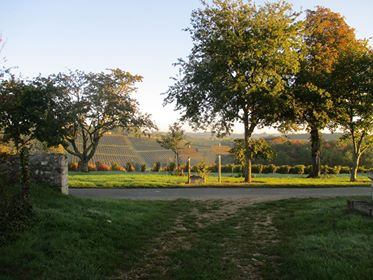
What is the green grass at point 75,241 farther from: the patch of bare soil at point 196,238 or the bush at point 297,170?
the bush at point 297,170

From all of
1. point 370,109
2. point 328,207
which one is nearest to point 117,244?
point 328,207

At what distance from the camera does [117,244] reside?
8.22 m

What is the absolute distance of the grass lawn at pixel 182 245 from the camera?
6.39 m

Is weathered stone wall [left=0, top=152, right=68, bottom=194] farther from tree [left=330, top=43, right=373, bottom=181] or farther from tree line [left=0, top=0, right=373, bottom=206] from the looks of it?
tree [left=330, top=43, right=373, bottom=181]

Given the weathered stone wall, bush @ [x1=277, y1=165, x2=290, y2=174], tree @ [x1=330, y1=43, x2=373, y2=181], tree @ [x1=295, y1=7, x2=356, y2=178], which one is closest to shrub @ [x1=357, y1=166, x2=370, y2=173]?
bush @ [x1=277, y1=165, x2=290, y2=174]

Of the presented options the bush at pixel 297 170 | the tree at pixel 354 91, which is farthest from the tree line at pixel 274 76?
the bush at pixel 297 170

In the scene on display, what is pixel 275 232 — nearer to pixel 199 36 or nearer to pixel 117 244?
pixel 117 244

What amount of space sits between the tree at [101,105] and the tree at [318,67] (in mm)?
19323

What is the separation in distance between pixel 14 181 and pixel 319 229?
25.0ft

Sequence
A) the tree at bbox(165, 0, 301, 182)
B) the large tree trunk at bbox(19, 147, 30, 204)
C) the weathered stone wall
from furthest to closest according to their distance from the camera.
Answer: the tree at bbox(165, 0, 301, 182) → the weathered stone wall → the large tree trunk at bbox(19, 147, 30, 204)

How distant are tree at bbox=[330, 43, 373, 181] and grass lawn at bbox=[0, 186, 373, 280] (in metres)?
18.6

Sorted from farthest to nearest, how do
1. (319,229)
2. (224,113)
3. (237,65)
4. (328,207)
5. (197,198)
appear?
(224,113)
(237,65)
(197,198)
(328,207)
(319,229)

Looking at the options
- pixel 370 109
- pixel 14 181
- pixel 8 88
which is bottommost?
pixel 14 181

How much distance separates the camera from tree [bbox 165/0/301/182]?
25.5 m
